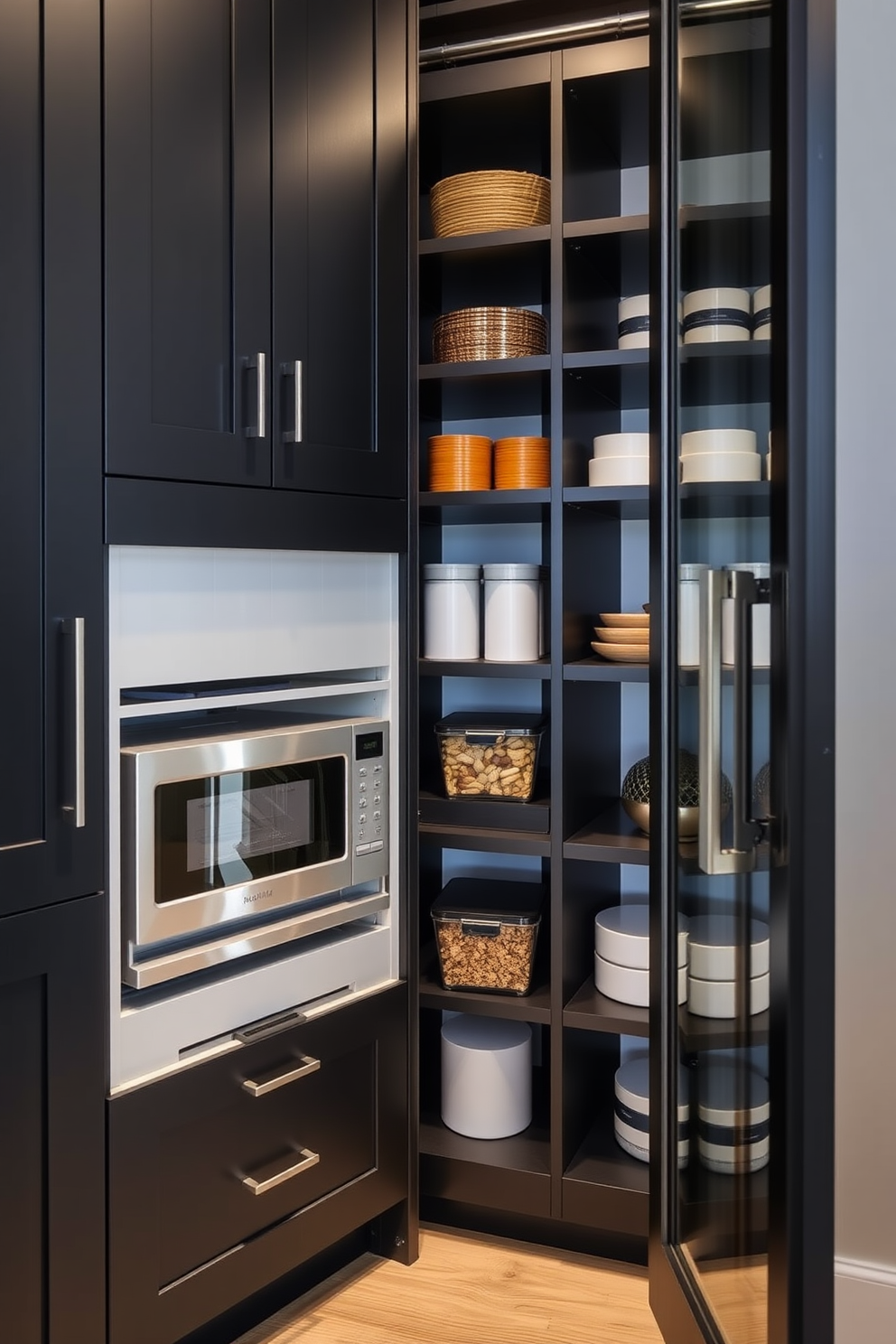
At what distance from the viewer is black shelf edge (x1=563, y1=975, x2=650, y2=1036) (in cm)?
205

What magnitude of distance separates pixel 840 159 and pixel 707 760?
3.97 feet

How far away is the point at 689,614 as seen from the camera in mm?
1422

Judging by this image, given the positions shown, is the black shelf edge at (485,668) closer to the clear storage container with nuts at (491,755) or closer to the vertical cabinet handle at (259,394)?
the clear storage container with nuts at (491,755)

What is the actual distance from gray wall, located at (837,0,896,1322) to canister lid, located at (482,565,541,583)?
0.57 meters

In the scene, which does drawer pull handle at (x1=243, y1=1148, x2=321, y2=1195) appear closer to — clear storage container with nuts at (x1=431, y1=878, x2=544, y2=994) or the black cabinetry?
clear storage container with nuts at (x1=431, y1=878, x2=544, y2=994)

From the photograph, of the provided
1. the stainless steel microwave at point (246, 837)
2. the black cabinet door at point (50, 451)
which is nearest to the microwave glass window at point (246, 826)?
the stainless steel microwave at point (246, 837)

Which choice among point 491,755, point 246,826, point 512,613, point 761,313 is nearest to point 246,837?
point 246,826

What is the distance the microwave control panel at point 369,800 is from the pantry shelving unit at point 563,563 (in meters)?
0.23

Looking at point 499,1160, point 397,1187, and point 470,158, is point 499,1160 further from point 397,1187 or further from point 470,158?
point 470,158

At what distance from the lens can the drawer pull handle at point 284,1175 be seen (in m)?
1.72

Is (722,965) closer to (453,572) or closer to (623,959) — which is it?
(623,959)

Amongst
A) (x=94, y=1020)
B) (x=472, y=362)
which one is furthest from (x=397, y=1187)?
(x=472, y=362)

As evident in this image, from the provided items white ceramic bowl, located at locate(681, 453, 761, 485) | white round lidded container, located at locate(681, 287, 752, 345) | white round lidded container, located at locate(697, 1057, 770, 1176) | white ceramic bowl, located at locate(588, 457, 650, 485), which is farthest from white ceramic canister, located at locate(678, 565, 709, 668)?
white ceramic bowl, located at locate(588, 457, 650, 485)

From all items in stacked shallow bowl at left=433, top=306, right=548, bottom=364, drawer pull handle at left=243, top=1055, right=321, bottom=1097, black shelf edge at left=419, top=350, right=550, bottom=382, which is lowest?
drawer pull handle at left=243, top=1055, right=321, bottom=1097
